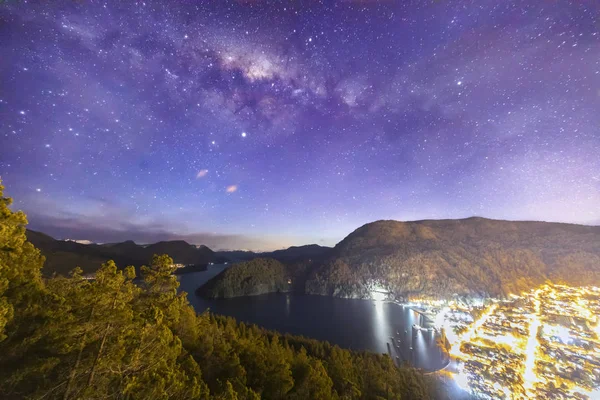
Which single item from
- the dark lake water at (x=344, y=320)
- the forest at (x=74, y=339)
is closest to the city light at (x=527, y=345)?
the dark lake water at (x=344, y=320)

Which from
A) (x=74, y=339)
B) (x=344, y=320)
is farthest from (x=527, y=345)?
(x=74, y=339)

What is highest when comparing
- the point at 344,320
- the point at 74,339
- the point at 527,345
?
the point at 74,339

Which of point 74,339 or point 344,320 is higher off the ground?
point 74,339

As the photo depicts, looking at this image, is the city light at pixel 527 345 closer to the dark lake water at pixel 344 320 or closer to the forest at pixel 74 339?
the dark lake water at pixel 344 320

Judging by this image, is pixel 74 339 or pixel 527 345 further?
pixel 527 345

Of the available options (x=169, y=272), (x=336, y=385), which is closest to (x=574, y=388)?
(x=336, y=385)

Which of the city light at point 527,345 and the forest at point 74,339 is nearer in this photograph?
the forest at point 74,339

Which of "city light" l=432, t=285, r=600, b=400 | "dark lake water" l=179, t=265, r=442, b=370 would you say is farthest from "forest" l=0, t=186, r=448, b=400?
"dark lake water" l=179, t=265, r=442, b=370

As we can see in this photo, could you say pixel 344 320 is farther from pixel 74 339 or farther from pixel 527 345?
pixel 74 339

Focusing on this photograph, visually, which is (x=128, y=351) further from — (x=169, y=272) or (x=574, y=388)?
(x=574, y=388)
